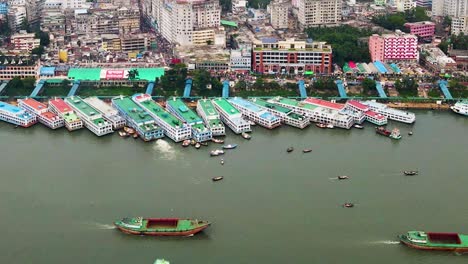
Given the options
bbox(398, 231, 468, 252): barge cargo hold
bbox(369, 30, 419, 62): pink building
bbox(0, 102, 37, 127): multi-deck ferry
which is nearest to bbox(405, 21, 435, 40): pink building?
bbox(369, 30, 419, 62): pink building

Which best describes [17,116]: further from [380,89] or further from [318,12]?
[318,12]

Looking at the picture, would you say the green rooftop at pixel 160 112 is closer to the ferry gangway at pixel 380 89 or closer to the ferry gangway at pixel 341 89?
the ferry gangway at pixel 341 89

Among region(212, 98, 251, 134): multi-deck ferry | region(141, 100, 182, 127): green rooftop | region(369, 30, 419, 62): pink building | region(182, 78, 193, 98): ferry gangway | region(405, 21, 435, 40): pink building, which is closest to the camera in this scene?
region(141, 100, 182, 127): green rooftop

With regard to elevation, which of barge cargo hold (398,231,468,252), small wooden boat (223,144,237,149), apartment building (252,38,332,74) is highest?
apartment building (252,38,332,74)

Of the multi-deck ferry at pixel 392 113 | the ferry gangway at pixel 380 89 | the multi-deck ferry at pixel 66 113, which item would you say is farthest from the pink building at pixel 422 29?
the multi-deck ferry at pixel 66 113

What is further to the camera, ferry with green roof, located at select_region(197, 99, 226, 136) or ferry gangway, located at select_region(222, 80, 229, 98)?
ferry gangway, located at select_region(222, 80, 229, 98)

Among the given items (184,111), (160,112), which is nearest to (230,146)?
(184,111)

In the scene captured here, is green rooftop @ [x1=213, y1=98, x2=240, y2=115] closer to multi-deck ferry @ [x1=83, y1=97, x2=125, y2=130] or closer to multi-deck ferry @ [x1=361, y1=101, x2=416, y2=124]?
multi-deck ferry @ [x1=83, y1=97, x2=125, y2=130]
